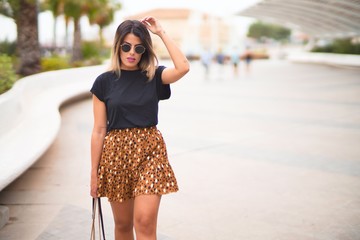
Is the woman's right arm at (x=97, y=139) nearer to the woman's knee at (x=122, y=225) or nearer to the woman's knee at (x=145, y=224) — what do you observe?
the woman's knee at (x=122, y=225)

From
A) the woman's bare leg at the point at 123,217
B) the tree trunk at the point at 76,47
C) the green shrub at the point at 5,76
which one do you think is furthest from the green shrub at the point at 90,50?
the woman's bare leg at the point at 123,217

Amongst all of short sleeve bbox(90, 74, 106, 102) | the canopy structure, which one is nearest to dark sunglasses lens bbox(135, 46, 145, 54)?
short sleeve bbox(90, 74, 106, 102)

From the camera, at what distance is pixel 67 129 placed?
9312mm

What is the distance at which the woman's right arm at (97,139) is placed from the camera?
3.05 metres

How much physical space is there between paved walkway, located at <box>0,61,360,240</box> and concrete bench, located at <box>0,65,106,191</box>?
439 mm

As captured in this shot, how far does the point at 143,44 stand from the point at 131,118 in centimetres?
48

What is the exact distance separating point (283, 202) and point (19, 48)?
11679mm

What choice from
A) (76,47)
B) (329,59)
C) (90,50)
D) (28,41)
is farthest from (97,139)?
(329,59)

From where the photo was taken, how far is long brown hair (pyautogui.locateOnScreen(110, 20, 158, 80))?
299 cm

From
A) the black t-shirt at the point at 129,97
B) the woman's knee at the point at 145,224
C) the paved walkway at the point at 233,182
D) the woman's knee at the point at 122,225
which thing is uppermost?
the black t-shirt at the point at 129,97

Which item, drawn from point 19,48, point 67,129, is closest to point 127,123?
point 67,129

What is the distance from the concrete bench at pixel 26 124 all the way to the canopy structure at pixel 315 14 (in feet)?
62.0

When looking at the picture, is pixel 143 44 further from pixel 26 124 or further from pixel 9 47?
pixel 9 47

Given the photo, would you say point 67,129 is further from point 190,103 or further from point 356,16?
point 356,16
